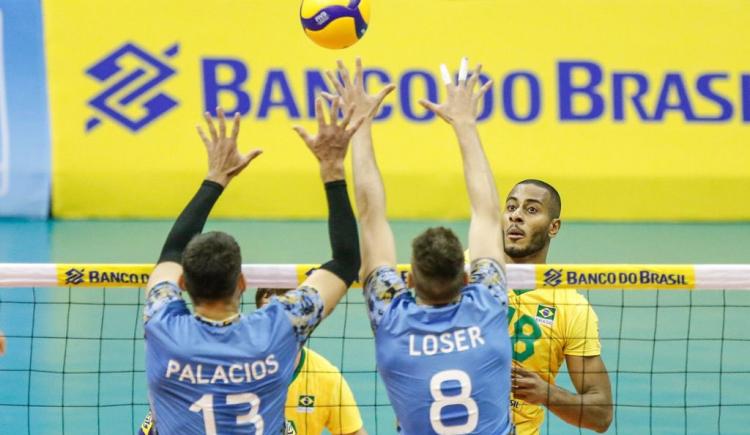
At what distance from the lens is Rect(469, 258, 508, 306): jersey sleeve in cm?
450

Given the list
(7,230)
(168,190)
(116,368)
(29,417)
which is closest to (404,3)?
(168,190)

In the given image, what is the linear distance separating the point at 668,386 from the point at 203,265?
5960 millimetres

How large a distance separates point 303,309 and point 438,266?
1.77ft

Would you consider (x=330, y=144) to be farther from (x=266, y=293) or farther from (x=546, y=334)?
(x=546, y=334)

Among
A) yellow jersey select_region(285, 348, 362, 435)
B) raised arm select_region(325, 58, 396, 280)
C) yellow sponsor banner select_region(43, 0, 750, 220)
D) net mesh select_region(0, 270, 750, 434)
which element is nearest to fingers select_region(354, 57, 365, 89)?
raised arm select_region(325, 58, 396, 280)

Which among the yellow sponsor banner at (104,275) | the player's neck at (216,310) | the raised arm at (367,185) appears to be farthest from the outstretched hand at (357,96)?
the yellow sponsor banner at (104,275)

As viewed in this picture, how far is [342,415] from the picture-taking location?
615 cm

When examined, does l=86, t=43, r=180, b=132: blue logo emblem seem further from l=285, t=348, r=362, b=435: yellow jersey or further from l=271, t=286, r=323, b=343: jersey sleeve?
l=271, t=286, r=323, b=343: jersey sleeve

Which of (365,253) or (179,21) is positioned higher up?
(179,21)

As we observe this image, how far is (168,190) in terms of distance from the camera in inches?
640

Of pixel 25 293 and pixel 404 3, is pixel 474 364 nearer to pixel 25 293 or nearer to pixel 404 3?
pixel 25 293

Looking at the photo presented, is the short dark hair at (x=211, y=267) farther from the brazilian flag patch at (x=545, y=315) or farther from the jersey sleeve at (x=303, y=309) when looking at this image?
the brazilian flag patch at (x=545, y=315)

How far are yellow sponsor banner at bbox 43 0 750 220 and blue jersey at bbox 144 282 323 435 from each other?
38.8ft

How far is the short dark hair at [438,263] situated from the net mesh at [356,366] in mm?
3052
